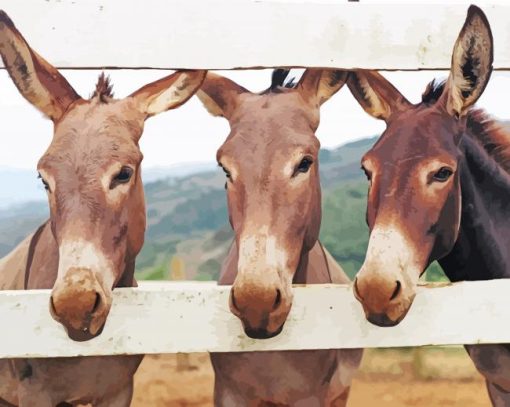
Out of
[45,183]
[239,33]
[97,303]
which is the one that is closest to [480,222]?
[239,33]

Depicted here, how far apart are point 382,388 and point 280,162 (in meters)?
2.84

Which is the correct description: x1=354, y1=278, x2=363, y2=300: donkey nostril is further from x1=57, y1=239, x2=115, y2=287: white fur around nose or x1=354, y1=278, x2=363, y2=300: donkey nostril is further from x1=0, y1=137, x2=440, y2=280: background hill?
x1=0, y1=137, x2=440, y2=280: background hill

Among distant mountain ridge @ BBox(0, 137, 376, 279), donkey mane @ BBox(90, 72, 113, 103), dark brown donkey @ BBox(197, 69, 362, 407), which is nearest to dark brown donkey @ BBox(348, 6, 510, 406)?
dark brown donkey @ BBox(197, 69, 362, 407)

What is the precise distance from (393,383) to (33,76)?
3319mm

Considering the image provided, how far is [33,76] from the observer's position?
2434 millimetres

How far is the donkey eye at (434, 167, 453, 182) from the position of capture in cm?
242

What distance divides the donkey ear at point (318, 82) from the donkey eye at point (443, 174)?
1.61ft

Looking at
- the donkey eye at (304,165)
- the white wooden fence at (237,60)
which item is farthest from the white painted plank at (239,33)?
the donkey eye at (304,165)

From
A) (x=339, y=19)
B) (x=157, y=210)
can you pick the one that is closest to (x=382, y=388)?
(x=157, y=210)

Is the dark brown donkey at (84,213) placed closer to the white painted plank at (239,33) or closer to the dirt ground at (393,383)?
the white painted plank at (239,33)

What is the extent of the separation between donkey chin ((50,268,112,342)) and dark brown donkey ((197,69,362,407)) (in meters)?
0.43

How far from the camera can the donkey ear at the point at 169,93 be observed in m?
2.53

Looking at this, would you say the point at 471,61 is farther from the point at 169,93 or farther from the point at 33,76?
the point at 33,76

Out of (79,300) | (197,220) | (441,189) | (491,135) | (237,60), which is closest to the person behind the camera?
(79,300)
